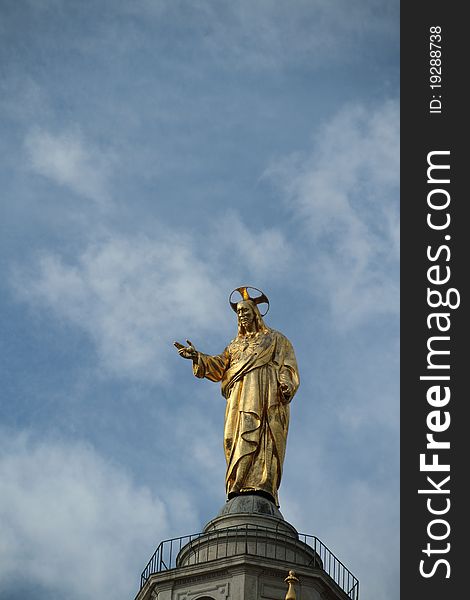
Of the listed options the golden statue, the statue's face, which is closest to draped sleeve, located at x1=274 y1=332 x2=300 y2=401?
the golden statue

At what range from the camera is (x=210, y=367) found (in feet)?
123

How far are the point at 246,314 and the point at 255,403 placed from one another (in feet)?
10.5

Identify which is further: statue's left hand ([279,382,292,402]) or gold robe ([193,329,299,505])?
statue's left hand ([279,382,292,402])

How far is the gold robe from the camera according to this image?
35.0 metres

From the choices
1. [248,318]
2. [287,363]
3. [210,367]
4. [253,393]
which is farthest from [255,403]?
[248,318]

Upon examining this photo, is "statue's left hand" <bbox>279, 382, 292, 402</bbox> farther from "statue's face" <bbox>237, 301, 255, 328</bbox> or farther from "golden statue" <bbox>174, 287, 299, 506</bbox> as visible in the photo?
"statue's face" <bbox>237, 301, 255, 328</bbox>

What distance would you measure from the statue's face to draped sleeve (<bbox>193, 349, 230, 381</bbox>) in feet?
4.05

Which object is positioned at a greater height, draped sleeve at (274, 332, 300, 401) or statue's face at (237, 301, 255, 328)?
statue's face at (237, 301, 255, 328)

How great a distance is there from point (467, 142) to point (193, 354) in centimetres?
1098

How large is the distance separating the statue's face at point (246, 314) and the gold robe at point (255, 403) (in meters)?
0.40

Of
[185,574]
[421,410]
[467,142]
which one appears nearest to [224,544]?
[185,574]

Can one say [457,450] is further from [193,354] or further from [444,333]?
[193,354]

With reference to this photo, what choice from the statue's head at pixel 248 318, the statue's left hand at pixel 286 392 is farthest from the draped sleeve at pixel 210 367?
the statue's left hand at pixel 286 392

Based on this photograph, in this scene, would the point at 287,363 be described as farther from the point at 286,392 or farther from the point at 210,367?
the point at 210,367
